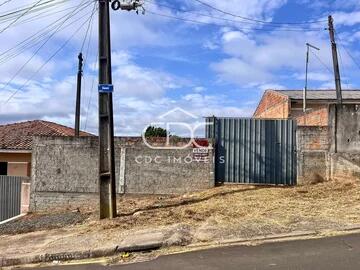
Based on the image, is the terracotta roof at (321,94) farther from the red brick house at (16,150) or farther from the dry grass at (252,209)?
the dry grass at (252,209)

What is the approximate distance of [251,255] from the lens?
7.38 metres

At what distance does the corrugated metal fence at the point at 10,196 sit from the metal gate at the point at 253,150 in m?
6.93

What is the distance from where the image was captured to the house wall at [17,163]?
24.9 meters

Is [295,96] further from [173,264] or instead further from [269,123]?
[173,264]

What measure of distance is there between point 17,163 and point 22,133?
3.86 meters

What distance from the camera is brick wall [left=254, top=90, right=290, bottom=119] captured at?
31.6 meters

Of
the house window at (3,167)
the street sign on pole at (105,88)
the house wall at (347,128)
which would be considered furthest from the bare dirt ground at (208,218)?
the house window at (3,167)

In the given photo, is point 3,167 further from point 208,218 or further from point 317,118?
point 208,218

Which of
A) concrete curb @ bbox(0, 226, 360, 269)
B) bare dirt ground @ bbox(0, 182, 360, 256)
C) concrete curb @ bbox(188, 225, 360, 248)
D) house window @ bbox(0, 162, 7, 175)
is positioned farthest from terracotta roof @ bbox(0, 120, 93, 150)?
concrete curb @ bbox(188, 225, 360, 248)

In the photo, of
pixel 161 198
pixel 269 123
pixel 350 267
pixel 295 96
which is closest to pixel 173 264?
pixel 350 267

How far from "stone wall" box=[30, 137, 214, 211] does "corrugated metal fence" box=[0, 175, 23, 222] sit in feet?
5.74

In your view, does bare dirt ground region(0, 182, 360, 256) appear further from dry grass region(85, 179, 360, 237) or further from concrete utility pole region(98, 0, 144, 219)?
concrete utility pole region(98, 0, 144, 219)

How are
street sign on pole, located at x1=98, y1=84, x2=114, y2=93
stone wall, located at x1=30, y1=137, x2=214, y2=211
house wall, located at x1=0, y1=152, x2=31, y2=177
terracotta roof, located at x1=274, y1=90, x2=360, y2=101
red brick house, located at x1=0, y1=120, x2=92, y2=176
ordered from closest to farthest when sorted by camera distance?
street sign on pole, located at x1=98, y1=84, x2=114, y2=93
stone wall, located at x1=30, y1=137, x2=214, y2=211
house wall, located at x1=0, y1=152, x2=31, y2=177
red brick house, located at x1=0, y1=120, x2=92, y2=176
terracotta roof, located at x1=274, y1=90, x2=360, y2=101

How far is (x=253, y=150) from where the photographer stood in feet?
48.6
